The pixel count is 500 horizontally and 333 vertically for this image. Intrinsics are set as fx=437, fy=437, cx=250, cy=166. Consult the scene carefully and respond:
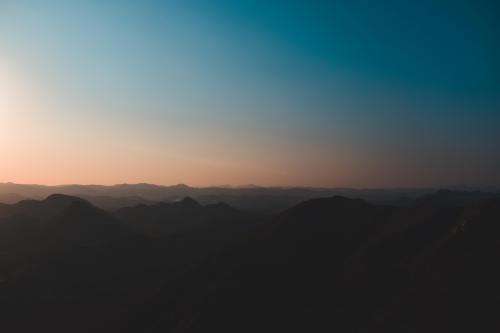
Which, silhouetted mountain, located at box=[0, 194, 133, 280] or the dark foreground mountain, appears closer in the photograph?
the dark foreground mountain

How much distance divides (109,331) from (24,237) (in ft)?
213

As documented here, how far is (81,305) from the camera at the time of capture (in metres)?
56.1

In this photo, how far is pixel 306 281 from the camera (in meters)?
49.2

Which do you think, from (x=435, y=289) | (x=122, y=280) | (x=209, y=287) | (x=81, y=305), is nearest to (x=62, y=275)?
(x=122, y=280)

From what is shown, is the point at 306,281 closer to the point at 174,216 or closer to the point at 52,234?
the point at 52,234

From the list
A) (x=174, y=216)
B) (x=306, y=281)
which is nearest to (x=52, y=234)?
(x=174, y=216)

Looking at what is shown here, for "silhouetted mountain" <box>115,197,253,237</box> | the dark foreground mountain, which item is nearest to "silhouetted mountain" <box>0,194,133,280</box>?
"silhouetted mountain" <box>115,197,253,237</box>

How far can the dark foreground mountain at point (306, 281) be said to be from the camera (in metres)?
41.2

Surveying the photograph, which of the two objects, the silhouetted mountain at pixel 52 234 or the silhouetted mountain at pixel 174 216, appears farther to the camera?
the silhouetted mountain at pixel 174 216

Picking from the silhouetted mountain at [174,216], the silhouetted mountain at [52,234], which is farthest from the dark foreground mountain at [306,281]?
the silhouetted mountain at [174,216]

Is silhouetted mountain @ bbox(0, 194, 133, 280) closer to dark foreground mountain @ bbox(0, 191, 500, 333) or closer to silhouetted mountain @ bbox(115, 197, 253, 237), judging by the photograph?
silhouetted mountain @ bbox(115, 197, 253, 237)

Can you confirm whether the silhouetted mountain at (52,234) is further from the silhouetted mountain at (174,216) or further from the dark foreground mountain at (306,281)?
the dark foreground mountain at (306,281)

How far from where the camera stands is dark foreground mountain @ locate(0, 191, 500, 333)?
1622 inches

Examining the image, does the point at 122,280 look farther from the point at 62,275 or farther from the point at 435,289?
the point at 435,289
